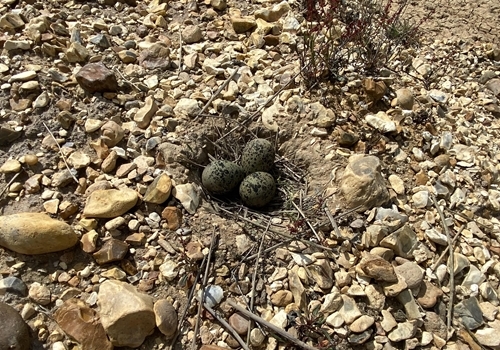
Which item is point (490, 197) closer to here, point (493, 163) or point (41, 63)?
point (493, 163)

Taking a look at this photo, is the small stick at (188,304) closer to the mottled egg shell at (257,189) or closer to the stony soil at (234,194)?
the stony soil at (234,194)

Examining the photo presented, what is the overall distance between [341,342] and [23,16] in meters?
2.86

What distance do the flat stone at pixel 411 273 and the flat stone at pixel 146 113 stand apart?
5.15ft

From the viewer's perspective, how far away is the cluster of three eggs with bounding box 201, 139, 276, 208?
255 centimetres

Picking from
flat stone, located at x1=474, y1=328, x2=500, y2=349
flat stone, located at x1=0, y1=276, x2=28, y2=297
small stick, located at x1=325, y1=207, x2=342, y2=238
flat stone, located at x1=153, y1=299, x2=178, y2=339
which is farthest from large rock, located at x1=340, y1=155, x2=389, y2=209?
flat stone, located at x1=0, y1=276, x2=28, y2=297

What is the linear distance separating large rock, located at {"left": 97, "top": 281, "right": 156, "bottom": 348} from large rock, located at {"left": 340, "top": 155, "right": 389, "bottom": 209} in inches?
44.6

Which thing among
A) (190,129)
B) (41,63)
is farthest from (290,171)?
(41,63)

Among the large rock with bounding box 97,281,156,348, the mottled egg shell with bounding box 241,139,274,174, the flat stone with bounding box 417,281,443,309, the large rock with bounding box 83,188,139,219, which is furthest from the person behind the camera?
the mottled egg shell with bounding box 241,139,274,174

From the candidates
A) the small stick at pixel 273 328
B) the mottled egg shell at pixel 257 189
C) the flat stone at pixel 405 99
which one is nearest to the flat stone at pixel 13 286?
the small stick at pixel 273 328

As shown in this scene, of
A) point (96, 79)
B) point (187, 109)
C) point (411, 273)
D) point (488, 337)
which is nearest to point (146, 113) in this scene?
point (187, 109)

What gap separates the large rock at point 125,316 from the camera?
1.86 meters

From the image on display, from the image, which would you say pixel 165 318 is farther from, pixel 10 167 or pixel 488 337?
pixel 488 337

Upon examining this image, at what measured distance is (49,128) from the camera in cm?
255

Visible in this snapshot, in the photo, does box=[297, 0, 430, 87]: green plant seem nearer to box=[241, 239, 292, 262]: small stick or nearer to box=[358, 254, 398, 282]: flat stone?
box=[241, 239, 292, 262]: small stick
